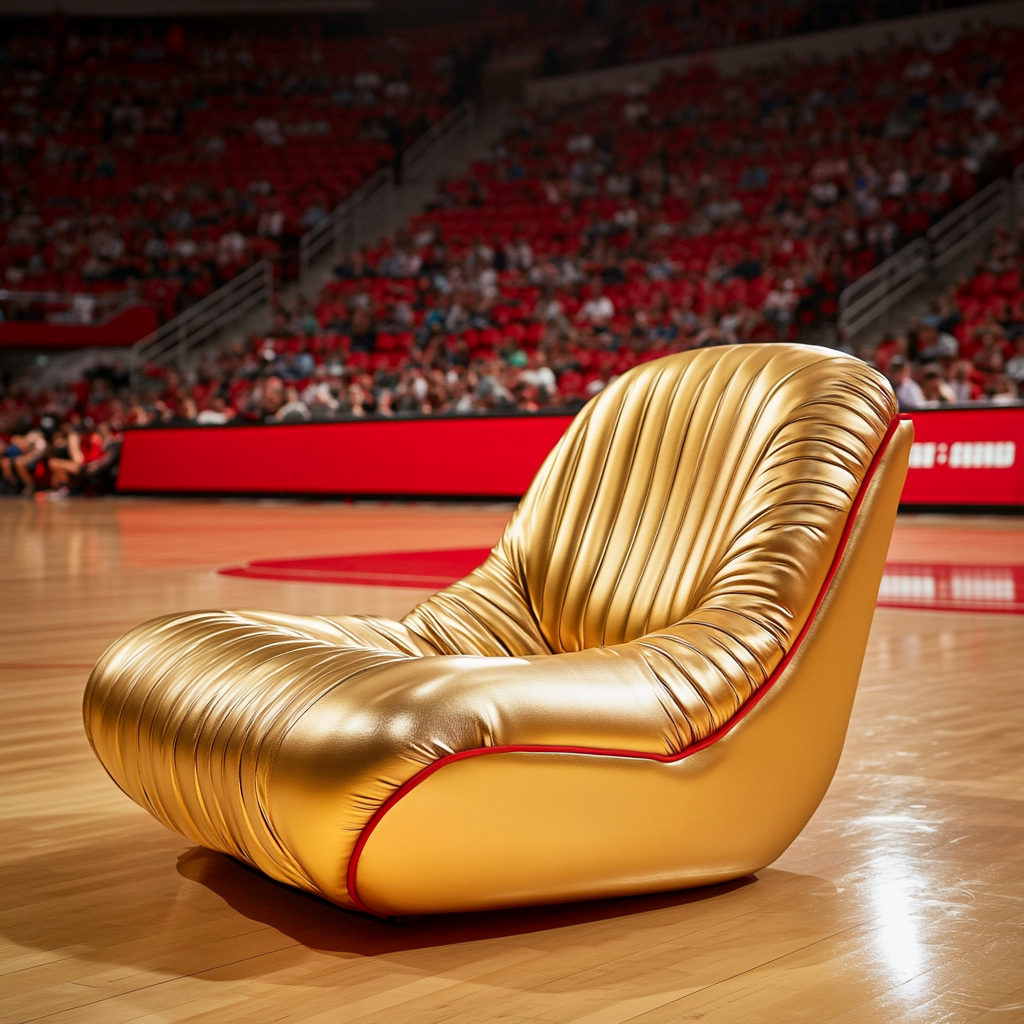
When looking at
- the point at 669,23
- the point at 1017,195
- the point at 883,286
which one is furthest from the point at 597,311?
the point at 669,23

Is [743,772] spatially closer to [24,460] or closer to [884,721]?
[884,721]

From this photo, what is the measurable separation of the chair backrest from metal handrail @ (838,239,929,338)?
13657 mm

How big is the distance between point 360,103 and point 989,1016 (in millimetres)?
26718

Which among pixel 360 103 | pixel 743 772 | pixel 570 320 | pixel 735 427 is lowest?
pixel 743 772

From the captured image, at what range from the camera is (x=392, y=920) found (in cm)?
212

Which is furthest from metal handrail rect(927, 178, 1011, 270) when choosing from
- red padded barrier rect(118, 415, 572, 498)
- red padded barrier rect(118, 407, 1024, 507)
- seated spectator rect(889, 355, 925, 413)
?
red padded barrier rect(118, 415, 572, 498)

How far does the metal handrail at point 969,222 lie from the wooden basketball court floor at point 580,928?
46.2 ft

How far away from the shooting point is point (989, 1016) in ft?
5.55

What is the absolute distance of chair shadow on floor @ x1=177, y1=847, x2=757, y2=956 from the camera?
2.04 metres

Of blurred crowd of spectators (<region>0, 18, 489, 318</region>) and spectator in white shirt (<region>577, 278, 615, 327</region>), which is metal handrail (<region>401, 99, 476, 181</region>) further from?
spectator in white shirt (<region>577, 278, 615, 327</region>)

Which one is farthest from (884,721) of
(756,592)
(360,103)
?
(360,103)

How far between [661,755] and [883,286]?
1506 centimetres

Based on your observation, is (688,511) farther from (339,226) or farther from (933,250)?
(339,226)

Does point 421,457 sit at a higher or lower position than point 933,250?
lower
